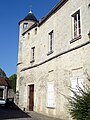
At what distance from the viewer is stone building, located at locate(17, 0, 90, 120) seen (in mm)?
12438

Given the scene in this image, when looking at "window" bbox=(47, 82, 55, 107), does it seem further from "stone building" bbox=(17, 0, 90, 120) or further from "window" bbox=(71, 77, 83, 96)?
"window" bbox=(71, 77, 83, 96)

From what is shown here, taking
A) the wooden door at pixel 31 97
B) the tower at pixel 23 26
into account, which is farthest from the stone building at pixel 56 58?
the tower at pixel 23 26

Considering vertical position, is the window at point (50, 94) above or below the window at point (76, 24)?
below

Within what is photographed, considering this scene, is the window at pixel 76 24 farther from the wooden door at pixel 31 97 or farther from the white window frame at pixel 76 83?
the wooden door at pixel 31 97

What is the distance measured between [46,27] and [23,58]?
18.5ft

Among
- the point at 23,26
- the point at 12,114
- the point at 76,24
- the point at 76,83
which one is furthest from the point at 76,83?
the point at 23,26

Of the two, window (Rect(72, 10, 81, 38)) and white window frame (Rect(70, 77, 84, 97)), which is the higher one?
window (Rect(72, 10, 81, 38))

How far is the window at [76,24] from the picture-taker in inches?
520

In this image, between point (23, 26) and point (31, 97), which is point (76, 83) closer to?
point (31, 97)

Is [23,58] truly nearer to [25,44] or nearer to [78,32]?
[25,44]

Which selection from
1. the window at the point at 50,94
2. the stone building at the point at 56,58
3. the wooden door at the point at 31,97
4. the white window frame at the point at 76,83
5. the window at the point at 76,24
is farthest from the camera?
the wooden door at the point at 31,97

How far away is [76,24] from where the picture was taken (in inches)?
534

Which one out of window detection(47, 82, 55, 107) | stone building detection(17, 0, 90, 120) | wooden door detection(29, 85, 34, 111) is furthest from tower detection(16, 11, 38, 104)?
window detection(47, 82, 55, 107)

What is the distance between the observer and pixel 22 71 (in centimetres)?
2216
